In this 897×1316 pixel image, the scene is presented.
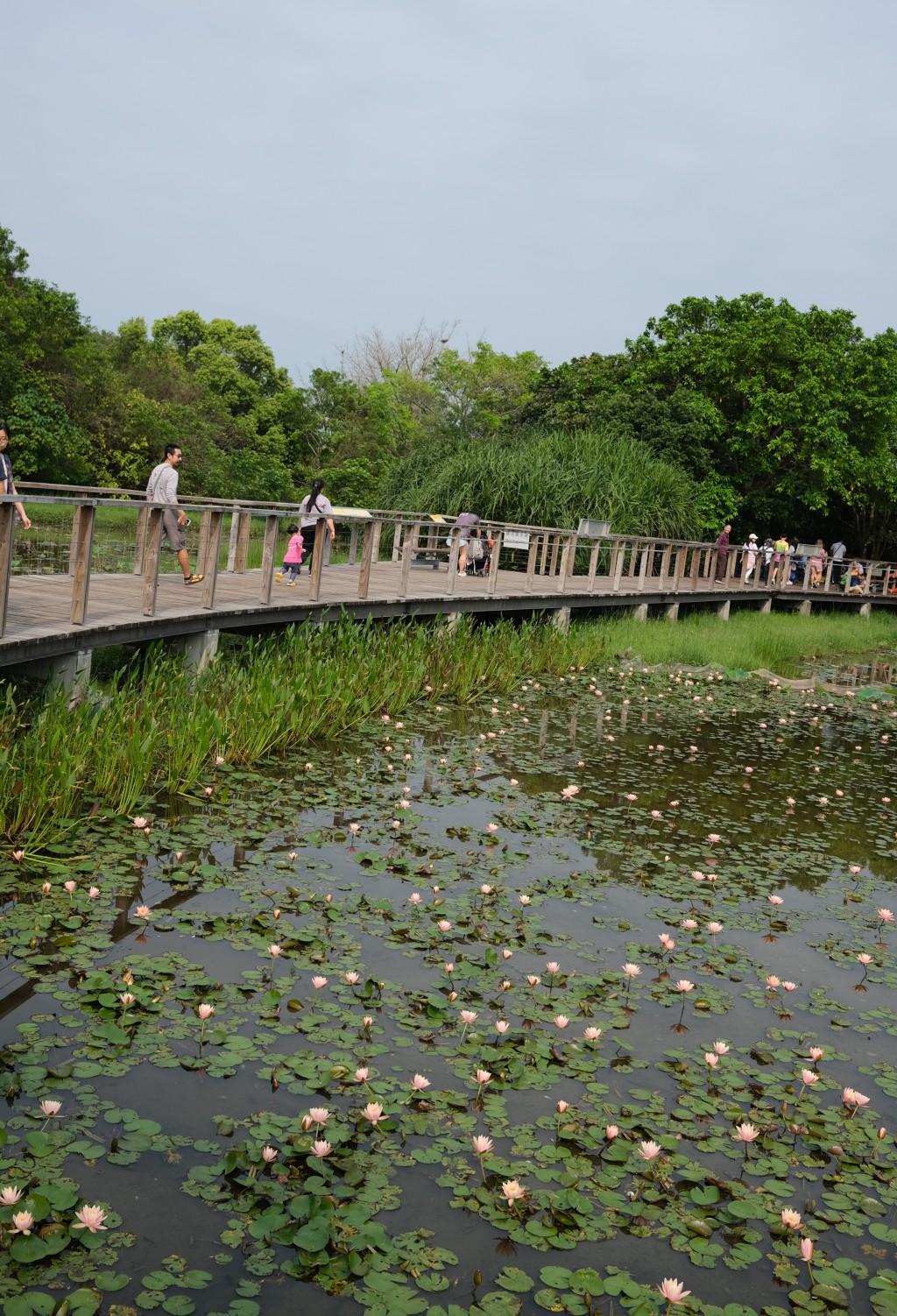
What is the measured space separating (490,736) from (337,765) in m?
1.96

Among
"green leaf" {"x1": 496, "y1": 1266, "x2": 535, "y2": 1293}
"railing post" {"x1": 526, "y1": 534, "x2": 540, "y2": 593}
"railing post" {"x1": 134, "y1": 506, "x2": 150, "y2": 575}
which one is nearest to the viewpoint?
"green leaf" {"x1": 496, "y1": 1266, "x2": 535, "y2": 1293}

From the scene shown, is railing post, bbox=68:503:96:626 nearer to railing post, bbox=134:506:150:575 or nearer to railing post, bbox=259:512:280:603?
railing post, bbox=134:506:150:575

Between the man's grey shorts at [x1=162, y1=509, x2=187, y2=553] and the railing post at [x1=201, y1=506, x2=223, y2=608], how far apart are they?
0.30 m

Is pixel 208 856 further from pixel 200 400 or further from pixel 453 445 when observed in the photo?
pixel 200 400

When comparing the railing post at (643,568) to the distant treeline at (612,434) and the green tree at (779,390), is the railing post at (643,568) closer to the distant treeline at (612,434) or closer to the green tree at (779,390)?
the distant treeline at (612,434)

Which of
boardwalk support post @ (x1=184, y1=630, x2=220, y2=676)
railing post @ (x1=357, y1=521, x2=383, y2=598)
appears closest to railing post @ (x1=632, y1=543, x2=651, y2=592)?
railing post @ (x1=357, y1=521, x2=383, y2=598)

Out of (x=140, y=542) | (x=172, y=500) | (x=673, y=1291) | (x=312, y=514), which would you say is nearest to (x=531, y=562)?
(x=312, y=514)

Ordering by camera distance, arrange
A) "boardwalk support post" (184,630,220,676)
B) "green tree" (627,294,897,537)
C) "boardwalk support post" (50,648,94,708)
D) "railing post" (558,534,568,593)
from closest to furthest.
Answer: "boardwalk support post" (50,648,94,708), "boardwalk support post" (184,630,220,676), "railing post" (558,534,568,593), "green tree" (627,294,897,537)

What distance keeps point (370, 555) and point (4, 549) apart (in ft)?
20.5

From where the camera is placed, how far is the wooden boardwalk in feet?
27.1

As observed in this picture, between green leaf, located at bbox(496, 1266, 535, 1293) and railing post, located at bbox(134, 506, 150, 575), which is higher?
railing post, located at bbox(134, 506, 150, 575)

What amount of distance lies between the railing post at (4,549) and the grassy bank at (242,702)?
56cm

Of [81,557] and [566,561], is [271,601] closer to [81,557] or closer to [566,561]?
[81,557]

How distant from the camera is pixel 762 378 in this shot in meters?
29.9
